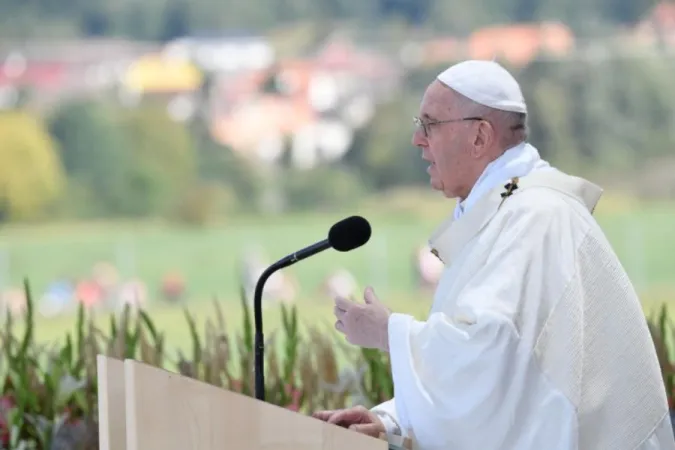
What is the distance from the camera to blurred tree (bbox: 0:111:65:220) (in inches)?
555

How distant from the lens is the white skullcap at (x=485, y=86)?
90.1 inches

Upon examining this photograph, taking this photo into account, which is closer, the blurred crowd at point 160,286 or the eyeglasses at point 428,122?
the eyeglasses at point 428,122

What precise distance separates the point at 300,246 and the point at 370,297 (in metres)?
12.7

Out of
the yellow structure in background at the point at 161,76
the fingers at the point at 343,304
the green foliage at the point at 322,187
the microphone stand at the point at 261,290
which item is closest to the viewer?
the microphone stand at the point at 261,290

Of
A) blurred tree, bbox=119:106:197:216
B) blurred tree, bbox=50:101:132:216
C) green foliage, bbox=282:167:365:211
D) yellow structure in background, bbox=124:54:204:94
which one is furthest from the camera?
blurred tree, bbox=50:101:132:216

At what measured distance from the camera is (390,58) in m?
14.5

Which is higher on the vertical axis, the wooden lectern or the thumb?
the thumb

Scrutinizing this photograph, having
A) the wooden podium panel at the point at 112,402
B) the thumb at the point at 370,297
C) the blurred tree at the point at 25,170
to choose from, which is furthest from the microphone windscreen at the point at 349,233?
the blurred tree at the point at 25,170

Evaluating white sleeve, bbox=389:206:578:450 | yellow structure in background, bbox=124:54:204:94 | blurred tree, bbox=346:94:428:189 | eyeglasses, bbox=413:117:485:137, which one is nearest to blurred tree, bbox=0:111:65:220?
yellow structure in background, bbox=124:54:204:94

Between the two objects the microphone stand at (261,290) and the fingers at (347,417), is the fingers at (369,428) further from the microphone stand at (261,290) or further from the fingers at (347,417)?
the microphone stand at (261,290)

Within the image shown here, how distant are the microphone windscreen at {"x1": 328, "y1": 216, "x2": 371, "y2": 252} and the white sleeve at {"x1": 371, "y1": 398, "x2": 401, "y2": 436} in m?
0.35

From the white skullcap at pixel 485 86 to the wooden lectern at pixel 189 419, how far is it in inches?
28.4

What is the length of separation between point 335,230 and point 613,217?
41.5 feet

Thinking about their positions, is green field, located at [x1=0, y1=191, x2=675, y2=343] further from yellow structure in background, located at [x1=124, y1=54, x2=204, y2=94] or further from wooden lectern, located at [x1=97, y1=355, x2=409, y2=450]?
wooden lectern, located at [x1=97, y1=355, x2=409, y2=450]
